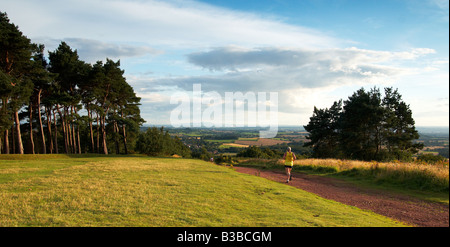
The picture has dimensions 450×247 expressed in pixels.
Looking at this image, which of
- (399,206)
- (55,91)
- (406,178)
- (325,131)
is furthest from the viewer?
(325,131)

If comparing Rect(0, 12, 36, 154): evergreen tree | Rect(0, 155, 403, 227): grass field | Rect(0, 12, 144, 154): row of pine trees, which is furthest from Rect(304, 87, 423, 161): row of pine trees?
Rect(0, 12, 36, 154): evergreen tree

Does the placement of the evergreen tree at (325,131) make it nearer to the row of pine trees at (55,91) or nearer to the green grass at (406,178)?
the green grass at (406,178)

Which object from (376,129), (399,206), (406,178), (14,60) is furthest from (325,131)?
(14,60)

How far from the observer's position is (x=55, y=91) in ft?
108

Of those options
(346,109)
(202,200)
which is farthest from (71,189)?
(346,109)

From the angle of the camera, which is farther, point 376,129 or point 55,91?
point 376,129

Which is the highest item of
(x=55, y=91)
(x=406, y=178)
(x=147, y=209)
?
(x=55, y=91)

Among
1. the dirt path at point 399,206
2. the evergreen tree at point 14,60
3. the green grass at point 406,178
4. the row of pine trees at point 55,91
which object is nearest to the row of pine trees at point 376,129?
the green grass at point 406,178

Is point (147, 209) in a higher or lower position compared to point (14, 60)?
lower

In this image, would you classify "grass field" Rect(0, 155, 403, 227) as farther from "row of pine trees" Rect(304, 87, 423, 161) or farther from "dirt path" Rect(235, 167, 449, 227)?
"row of pine trees" Rect(304, 87, 423, 161)

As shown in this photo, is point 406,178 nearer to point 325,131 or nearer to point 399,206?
point 399,206

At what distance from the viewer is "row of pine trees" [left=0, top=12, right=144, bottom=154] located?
25688 millimetres
